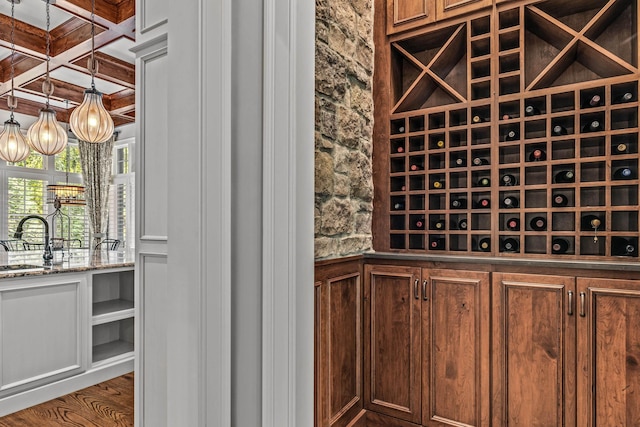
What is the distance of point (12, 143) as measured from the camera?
375cm

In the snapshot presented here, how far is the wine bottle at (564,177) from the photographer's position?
187 centimetres

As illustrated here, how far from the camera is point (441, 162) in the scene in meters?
2.33

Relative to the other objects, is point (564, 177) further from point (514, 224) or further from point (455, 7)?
point (455, 7)

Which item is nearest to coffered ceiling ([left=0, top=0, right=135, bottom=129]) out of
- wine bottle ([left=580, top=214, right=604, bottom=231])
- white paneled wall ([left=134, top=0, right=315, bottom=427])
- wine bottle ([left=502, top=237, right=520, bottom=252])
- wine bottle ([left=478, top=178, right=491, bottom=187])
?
white paneled wall ([left=134, top=0, right=315, bottom=427])

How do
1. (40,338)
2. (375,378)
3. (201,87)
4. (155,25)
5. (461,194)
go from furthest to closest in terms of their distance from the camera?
(40,338) < (461,194) < (375,378) < (155,25) < (201,87)

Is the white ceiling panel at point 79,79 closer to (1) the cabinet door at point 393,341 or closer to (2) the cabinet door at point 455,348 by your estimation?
(1) the cabinet door at point 393,341

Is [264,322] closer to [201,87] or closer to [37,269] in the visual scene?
[201,87]

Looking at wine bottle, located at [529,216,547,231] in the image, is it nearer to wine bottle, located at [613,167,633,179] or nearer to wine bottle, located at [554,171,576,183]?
wine bottle, located at [554,171,576,183]

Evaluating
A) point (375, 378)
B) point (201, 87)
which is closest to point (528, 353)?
point (375, 378)

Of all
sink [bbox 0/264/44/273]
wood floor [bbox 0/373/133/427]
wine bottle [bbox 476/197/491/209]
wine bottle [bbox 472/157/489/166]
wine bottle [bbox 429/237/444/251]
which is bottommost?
wood floor [bbox 0/373/133/427]

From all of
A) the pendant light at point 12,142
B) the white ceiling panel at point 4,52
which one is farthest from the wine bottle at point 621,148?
the white ceiling panel at point 4,52

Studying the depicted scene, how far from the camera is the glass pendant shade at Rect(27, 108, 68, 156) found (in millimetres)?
3258

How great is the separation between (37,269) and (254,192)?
99.4 inches

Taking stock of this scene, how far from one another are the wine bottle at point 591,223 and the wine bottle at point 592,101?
529 mm
